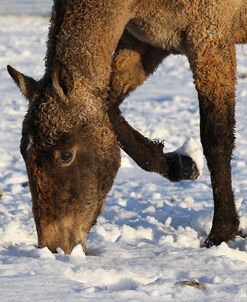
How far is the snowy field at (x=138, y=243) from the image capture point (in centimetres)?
425

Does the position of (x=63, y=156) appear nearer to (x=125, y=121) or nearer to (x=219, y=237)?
(x=219, y=237)

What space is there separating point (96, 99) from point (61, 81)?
0.30 metres

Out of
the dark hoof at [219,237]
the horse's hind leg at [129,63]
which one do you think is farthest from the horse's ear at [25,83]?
the dark hoof at [219,237]

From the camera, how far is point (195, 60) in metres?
6.11

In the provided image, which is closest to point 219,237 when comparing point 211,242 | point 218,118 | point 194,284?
point 211,242

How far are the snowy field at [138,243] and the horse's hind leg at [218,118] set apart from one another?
18cm

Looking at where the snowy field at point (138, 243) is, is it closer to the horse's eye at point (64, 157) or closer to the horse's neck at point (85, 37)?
the horse's eye at point (64, 157)

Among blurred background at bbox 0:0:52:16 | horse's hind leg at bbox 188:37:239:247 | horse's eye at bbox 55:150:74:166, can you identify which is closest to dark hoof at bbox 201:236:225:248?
horse's hind leg at bbox 188:37:239:247

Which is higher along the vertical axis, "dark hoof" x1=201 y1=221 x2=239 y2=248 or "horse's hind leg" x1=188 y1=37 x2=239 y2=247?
"horse's hind leg" x1=188 y1=37 x2=239 y2=247

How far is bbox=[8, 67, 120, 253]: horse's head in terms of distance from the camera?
532cm

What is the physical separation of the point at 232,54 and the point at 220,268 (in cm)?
191

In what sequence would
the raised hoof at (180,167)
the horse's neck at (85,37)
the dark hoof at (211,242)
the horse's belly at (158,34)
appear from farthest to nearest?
the raised hoof at (180,167) → the horse's belly at (158,34) → the dark hoof at (211,242) → the horse's neck at (85,37)

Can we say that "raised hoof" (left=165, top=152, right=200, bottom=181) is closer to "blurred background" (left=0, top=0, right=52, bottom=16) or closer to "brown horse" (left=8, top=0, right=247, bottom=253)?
"brown horse" (left=8, top=0, right=247, bottom=253)

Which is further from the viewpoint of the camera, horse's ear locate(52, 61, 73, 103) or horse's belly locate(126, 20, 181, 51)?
horse's belly locate(126, 20, 181, 51)
